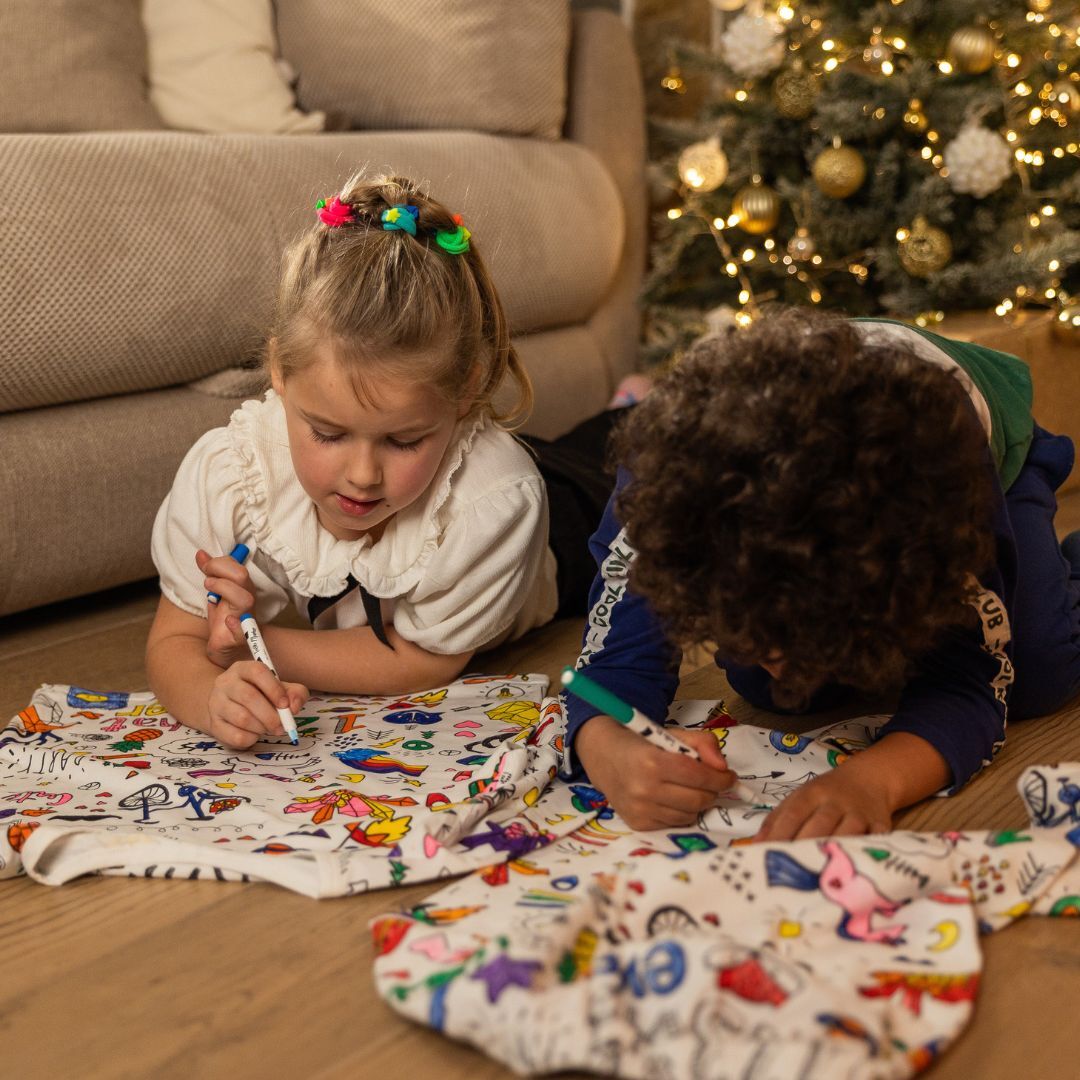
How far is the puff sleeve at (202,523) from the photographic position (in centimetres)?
109

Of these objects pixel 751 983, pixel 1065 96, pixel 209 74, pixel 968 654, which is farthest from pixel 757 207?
pixel 751 983

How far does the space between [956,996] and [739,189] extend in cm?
150

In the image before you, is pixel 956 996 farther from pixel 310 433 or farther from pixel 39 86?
pixel 39 86

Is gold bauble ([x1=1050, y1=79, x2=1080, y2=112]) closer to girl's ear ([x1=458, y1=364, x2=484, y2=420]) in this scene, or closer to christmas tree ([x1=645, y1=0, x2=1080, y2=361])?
christmas tree ([x1=645, y1=0, x2=1080, y2=361])

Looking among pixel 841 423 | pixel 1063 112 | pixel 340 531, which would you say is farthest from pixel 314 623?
pixel 1063 112

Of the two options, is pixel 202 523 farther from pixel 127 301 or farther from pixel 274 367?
pixel 127 301

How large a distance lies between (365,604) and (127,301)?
17.2 inches

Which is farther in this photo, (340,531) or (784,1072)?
(340,531)

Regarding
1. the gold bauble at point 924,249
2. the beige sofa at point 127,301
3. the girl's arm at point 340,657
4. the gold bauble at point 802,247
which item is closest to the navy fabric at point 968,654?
the girl's arm at point 340,657

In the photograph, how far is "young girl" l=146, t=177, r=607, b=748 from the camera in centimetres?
98

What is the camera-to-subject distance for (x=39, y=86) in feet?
5.37

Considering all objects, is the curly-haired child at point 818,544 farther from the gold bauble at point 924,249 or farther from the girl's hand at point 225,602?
the gold bauble at point 924,249

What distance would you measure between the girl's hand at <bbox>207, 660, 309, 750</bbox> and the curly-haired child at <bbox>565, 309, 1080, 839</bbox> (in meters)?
0.24

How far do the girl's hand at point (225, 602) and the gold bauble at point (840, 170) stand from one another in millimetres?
1080
